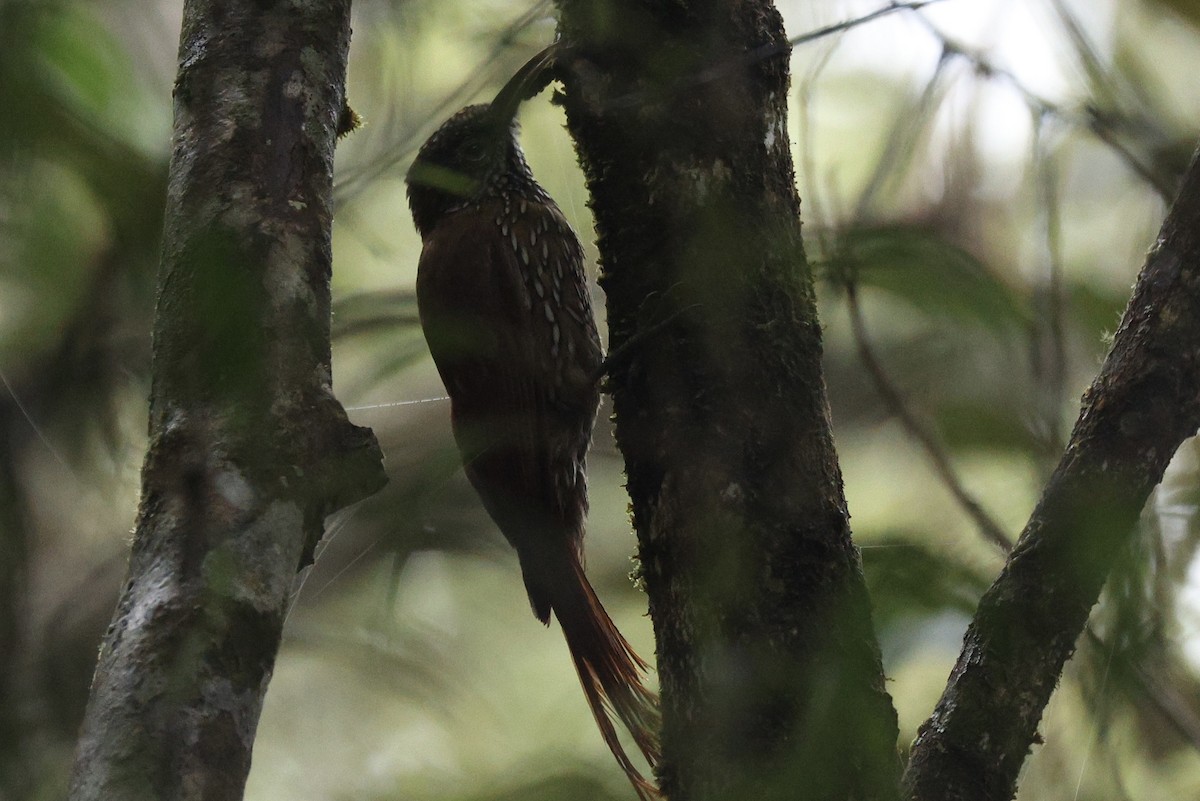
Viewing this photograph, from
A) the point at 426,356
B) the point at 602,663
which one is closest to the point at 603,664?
the point at 602,663

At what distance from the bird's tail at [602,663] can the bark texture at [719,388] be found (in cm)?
53

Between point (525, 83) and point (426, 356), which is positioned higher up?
point (525, 83)

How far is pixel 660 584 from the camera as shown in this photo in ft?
4.67

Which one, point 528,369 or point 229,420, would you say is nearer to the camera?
point 229,420

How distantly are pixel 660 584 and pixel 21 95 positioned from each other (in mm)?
900

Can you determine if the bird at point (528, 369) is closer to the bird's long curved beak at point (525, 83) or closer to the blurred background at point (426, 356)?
the blurred background at point (426, 356)

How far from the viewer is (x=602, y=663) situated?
224cm

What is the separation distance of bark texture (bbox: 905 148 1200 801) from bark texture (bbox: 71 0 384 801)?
2.38 ft

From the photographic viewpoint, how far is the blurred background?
2.90ft

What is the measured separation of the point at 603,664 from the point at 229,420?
134 cm

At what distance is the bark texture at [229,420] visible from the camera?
894 millimetres

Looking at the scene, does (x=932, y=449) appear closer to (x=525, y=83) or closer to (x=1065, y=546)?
(x=1065, y=546)

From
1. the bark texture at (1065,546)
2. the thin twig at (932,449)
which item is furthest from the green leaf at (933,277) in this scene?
the bark texture at (1065,546)

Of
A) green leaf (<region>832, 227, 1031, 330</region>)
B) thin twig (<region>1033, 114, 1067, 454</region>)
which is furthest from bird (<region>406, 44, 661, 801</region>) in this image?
green leaf (<region>832, 227, 1031, 330</region>)
